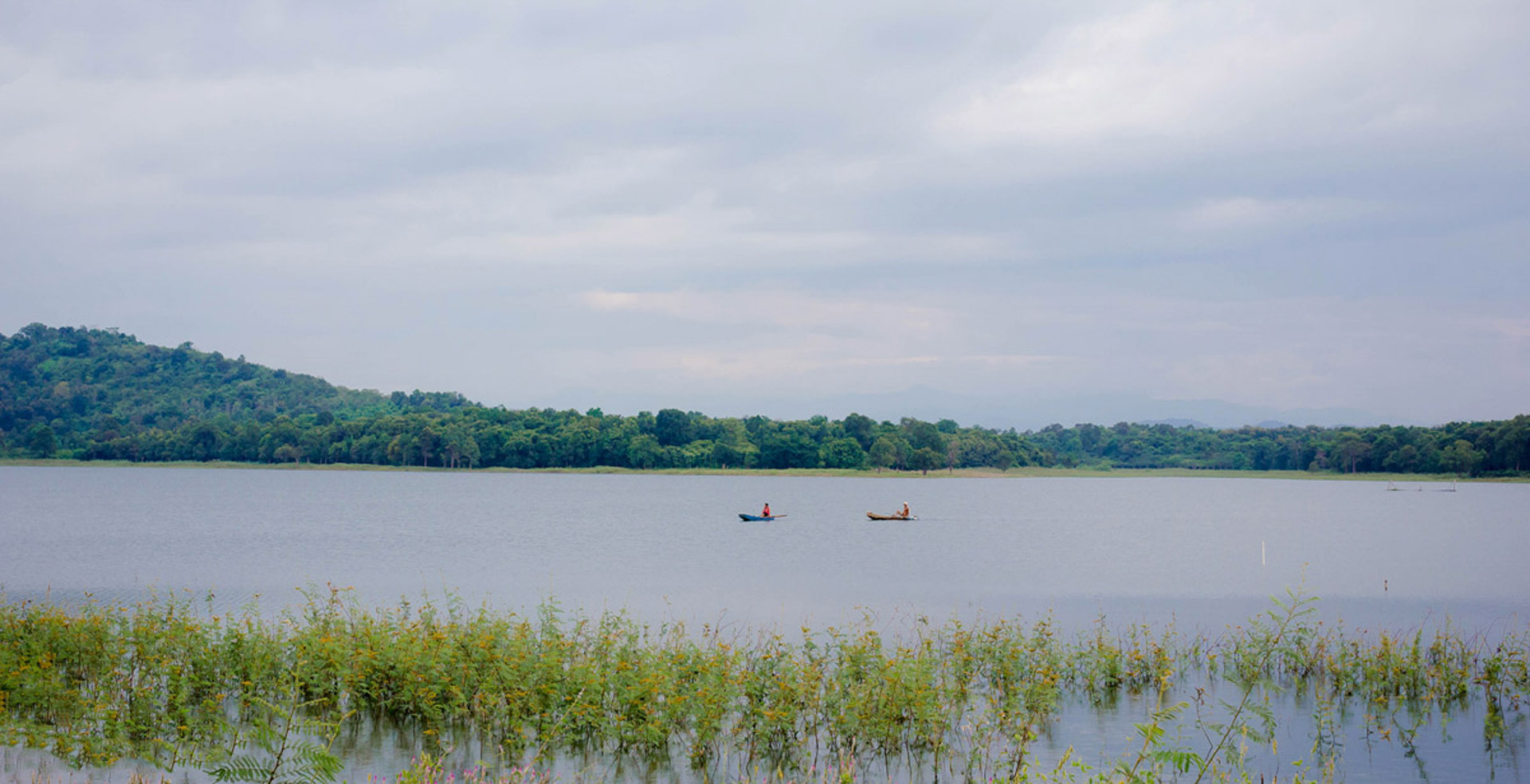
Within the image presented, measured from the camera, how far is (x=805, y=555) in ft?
143

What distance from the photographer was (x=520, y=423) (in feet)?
513

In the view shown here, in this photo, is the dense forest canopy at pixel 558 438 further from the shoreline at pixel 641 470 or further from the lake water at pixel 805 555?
the lake water at pixel 805 555

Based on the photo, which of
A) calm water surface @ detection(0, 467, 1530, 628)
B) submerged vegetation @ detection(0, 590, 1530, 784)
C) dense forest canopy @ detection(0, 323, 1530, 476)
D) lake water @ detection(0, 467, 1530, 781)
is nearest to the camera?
submerged vegetation @ detection(0, 590, 1530, 784)

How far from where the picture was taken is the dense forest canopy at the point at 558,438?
14438cm

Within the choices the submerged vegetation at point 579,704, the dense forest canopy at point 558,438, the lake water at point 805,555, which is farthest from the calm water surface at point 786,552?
the dense forest canopy at point 558,438

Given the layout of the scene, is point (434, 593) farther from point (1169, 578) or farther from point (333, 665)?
point (1169, 578)

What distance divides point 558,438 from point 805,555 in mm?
105956

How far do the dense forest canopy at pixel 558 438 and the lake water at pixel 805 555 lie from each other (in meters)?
51.1

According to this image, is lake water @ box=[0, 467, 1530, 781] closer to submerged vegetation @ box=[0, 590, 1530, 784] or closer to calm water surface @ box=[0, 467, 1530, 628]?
calm water surface @ box=[0, 467, 1530, 628]

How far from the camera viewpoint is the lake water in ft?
92.2

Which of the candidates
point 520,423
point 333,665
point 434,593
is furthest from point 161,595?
point 520,423

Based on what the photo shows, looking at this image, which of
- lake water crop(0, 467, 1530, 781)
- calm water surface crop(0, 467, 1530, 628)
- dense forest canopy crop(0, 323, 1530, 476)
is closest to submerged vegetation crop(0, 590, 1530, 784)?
lake water crop(0, 467, 1530, 781)

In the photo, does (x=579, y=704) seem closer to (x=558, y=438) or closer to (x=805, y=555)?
(x=805, y=555)

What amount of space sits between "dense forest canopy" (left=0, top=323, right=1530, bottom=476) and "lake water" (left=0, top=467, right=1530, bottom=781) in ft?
168
